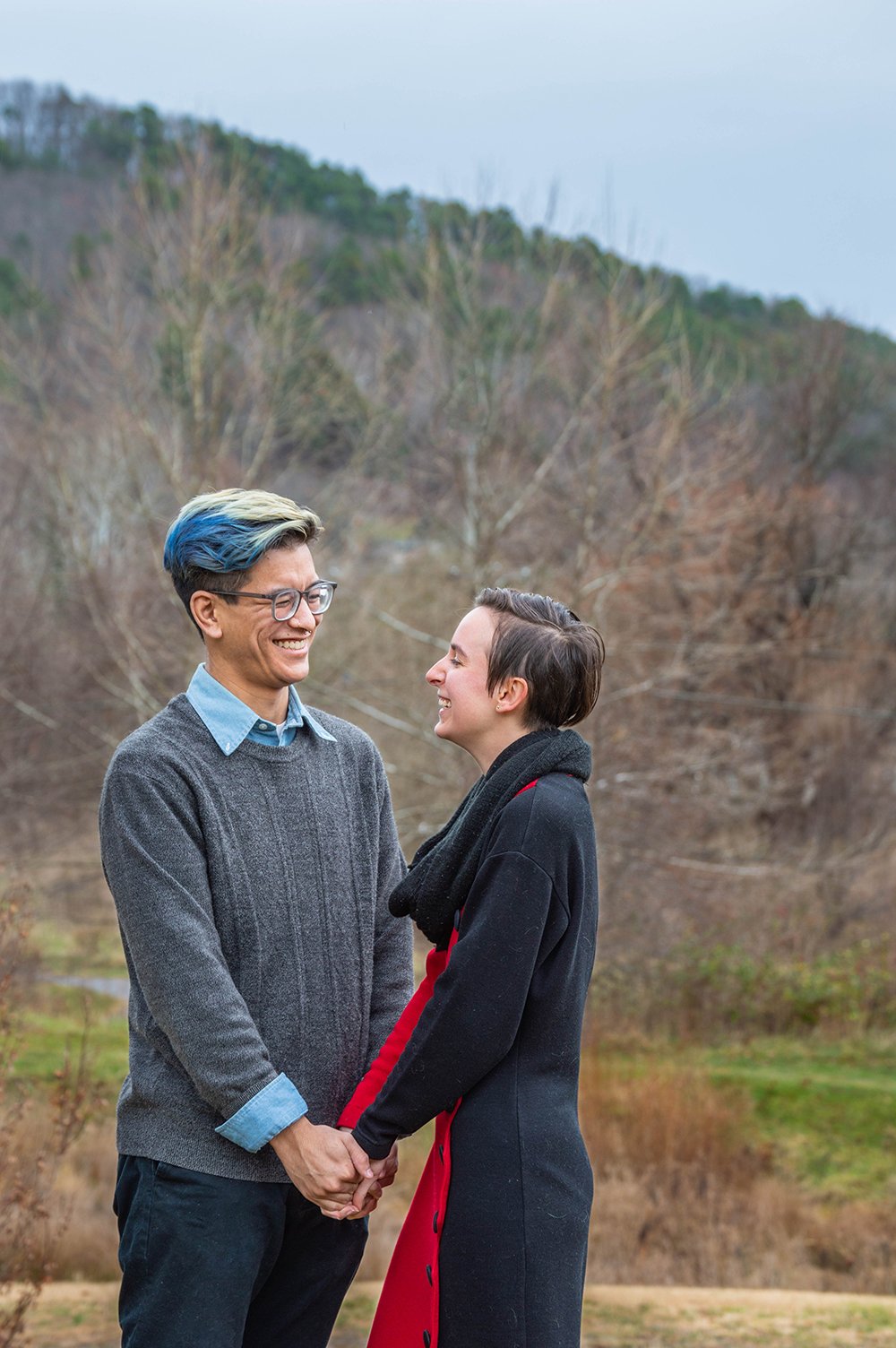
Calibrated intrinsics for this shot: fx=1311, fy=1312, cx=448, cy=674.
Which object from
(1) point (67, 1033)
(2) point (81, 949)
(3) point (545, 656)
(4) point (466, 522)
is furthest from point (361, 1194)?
(2) point (81, 949)

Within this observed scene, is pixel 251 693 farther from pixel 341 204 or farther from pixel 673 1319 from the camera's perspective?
pixel 341 204

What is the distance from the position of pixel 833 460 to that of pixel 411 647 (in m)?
13.0

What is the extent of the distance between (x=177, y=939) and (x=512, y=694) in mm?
607

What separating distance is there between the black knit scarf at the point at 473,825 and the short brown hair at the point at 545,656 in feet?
0.15

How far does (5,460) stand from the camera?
928 inches

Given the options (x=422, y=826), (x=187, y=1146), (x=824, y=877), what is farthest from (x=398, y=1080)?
(x=824, y=877)

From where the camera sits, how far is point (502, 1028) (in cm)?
182

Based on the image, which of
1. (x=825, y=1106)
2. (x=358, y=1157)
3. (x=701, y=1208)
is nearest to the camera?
(x=358, y=1157)

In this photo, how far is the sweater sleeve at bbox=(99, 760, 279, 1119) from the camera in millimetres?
1856

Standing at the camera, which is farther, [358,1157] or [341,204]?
[341,204]

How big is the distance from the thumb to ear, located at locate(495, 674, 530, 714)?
68 centimetres

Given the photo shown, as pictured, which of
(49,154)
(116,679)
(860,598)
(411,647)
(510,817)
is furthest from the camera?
(49,154)

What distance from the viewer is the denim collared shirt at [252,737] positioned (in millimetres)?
1867

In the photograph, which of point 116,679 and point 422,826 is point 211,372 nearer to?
point 422,826
